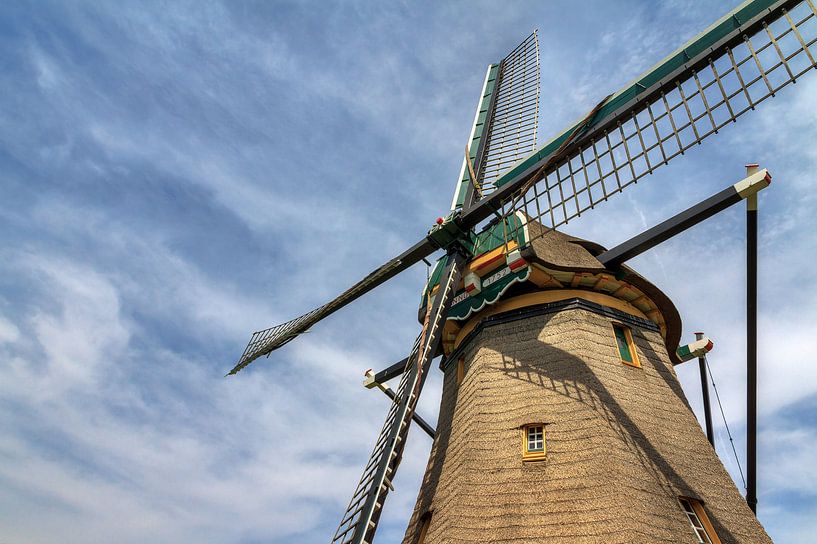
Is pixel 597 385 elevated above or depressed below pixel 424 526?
above

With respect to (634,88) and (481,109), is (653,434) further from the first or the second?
(481,109)

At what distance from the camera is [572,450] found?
22.0 feet

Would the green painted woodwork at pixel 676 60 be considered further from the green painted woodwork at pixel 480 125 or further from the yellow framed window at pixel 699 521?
the yellow framed window at pixel 699 521

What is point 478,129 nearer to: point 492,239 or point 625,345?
point 492,239

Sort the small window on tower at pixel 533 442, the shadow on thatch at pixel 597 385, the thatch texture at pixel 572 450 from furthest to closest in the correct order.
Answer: the small window on tower at pixel 533 442, the shadow on thatch at pixel 597 385, the thatch texture at pixel 572 450

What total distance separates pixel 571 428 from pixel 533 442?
1.73 ft

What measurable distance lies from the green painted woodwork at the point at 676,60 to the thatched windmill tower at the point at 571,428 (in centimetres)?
186

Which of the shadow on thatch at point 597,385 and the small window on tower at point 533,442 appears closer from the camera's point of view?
the shadow on thatch at point 597,385

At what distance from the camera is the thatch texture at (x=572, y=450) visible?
6.09 m

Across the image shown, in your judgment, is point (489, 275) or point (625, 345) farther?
point (489, 275)

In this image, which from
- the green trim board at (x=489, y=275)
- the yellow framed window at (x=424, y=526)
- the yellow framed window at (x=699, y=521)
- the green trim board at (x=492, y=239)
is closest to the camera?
the yellow framed window at (x=699, y=521)

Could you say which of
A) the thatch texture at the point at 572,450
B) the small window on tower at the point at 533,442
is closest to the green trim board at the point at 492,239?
the thatch texture at the point at 572,450

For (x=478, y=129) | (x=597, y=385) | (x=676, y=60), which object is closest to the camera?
(x=597, y=385)

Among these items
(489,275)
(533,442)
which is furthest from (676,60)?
(533,442)
